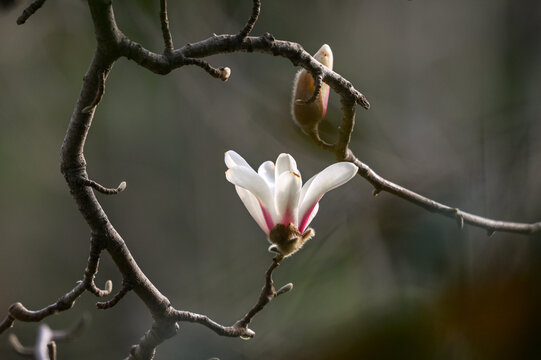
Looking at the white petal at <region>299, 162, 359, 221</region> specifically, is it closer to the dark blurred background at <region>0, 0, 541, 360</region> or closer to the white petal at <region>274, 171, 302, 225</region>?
the white petal at <region>274, 171, 302, 225</region>

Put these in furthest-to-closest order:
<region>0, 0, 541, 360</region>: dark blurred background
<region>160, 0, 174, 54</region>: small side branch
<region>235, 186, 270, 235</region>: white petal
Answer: <region>0, 0, 541, 360</region>: dark blurred background → <region>235, 186, 270, 235</region>: white petal → <region>160, 0, 174, 54</region>: small side branch

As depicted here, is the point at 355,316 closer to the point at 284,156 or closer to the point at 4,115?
the point at 284,156

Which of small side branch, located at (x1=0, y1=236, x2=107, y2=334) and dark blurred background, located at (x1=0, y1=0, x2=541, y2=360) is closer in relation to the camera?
small side branch, located at (x1=0, y1=236, x2=107, y2=334)

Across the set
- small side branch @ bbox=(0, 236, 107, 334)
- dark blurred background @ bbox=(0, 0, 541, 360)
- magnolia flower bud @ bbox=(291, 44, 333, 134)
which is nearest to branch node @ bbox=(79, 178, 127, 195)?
small side branch @ bbox=(0, 236, 107, 334)

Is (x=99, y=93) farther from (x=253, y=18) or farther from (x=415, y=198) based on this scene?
(x=415, y=198)

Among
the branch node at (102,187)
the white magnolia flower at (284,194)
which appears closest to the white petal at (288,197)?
the white magnolia flower at (284,194)

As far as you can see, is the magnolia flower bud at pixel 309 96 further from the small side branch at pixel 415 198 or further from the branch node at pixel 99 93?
the branch node at pixel 99 93
